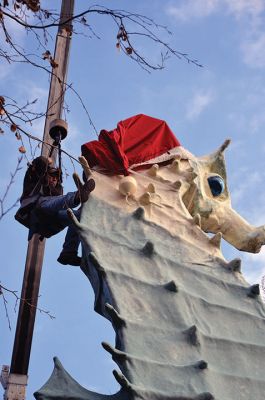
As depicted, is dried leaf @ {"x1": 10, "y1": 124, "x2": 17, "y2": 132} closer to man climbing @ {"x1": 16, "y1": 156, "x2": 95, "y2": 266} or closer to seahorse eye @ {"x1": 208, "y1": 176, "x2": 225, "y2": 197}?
man climbing @ {"x1": 16, "y1": 156, "x2": 95, "y2": 266}

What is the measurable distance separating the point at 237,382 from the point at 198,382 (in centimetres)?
42

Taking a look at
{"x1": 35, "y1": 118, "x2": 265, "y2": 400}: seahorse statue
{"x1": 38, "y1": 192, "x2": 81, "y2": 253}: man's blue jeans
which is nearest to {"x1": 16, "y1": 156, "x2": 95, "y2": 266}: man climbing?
{"x1": 38, "y1": 192, "x2": 81, "y2": 253}: man's blue jeans

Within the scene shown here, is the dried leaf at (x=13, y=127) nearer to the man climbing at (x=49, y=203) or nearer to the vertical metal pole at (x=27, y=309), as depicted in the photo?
the vertical metal pole at (x=27, y=309)

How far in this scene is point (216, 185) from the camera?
29.2 feet

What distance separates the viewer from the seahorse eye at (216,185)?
8883 millimetres

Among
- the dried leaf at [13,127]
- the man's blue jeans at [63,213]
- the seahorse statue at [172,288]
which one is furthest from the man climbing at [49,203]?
the dried leaf at [13,127]

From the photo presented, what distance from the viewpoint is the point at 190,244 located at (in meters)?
7.78

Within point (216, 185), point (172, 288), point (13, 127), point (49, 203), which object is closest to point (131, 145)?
point (216, 185)

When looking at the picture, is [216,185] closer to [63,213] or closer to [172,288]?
[63,213]

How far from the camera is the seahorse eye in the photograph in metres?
8.88

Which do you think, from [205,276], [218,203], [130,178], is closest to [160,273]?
[205,276]

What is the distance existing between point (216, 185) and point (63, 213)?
2033mm

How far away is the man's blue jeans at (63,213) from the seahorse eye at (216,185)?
181 centimetres

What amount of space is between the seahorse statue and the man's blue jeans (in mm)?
203
